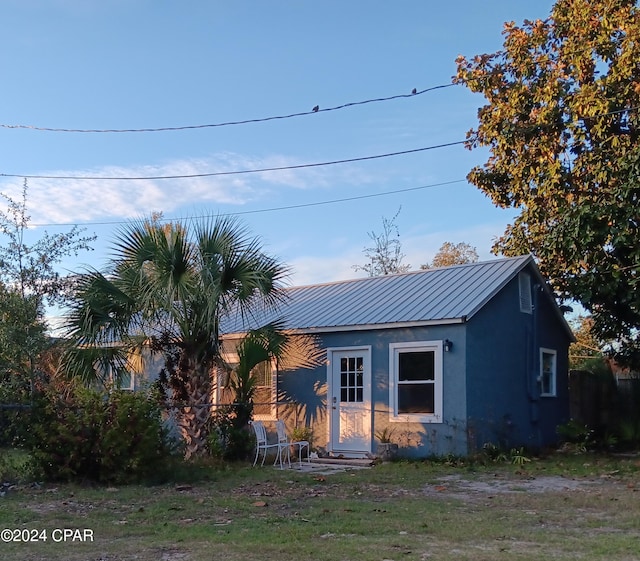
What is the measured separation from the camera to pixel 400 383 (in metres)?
15.4

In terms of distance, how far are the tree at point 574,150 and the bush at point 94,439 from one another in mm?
9865

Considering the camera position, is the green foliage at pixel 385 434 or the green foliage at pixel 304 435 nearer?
the green foliage at pixel 385 434

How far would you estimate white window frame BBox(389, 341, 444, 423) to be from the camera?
14.9 meters

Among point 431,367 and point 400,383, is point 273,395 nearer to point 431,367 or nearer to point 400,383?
point 400,383

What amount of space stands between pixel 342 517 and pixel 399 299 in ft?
28.1

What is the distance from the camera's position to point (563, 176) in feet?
58.2

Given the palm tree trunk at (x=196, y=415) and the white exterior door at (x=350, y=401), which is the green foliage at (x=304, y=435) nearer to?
the white exterior door at (x=350, y=401)

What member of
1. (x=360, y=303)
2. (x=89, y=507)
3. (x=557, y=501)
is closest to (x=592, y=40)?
(x=360, y=303)

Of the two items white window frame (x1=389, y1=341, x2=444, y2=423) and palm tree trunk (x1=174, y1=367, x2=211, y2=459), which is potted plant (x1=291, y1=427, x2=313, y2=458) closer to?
white window frame (x1=389, y1=341, x2=444, y2=423)

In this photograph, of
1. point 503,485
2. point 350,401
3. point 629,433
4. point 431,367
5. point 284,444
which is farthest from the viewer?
point 629,433

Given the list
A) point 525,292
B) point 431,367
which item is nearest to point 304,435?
point 431,367

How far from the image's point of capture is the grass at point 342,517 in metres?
6.91

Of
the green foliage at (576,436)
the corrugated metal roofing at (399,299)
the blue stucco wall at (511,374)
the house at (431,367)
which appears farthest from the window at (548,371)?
the corrugated metal roofing at (399,299)

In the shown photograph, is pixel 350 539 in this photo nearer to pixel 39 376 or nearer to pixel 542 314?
pixel 39 376
